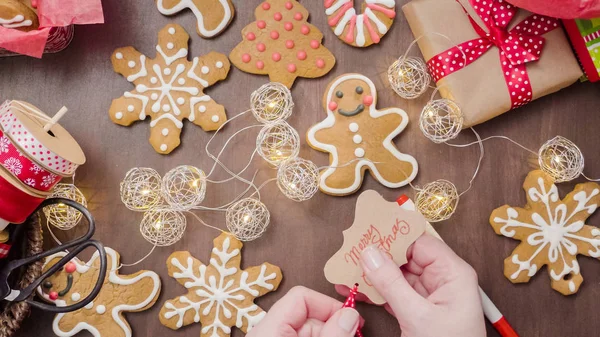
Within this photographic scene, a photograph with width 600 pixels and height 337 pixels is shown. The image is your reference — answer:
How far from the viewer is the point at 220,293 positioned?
1.09 meters

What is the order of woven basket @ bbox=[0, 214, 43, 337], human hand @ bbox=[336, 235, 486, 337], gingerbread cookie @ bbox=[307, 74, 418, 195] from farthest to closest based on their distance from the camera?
gingerbread cookie @ bbox=[307, 74, 418, 195], woven basket @ bbox=[0, 214, 43, 337], human hand @ bbox=[336, 235, 486, 337]

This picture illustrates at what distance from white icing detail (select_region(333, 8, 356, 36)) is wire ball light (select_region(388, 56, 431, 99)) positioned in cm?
14

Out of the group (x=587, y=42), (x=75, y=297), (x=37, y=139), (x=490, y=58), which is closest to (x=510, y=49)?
(x=490, y=58)

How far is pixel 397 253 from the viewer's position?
3.27 feet

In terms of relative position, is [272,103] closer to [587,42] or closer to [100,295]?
[100,295]

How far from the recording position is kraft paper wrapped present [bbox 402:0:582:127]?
1045 millimetres

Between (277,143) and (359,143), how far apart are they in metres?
0.19

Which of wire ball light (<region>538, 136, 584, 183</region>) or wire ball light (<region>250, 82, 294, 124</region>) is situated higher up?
wire ball light (<region>250, 82, 294, 124</region>)

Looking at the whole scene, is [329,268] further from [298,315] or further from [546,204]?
[546,204]

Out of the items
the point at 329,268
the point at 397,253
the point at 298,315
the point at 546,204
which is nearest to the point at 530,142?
the point at 546,204

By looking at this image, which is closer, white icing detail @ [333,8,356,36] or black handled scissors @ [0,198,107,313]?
black handled scissors @ [0,198,107,313]

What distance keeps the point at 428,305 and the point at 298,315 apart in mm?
249

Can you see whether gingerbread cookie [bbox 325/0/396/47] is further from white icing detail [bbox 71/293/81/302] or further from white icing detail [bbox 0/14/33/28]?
white icing detail [bbox 71/293/81/302]

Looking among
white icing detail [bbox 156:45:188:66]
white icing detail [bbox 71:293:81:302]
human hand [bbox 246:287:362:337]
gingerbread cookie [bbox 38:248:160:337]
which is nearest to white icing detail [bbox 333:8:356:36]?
white icing detail [bbox 156:45:188:66]
